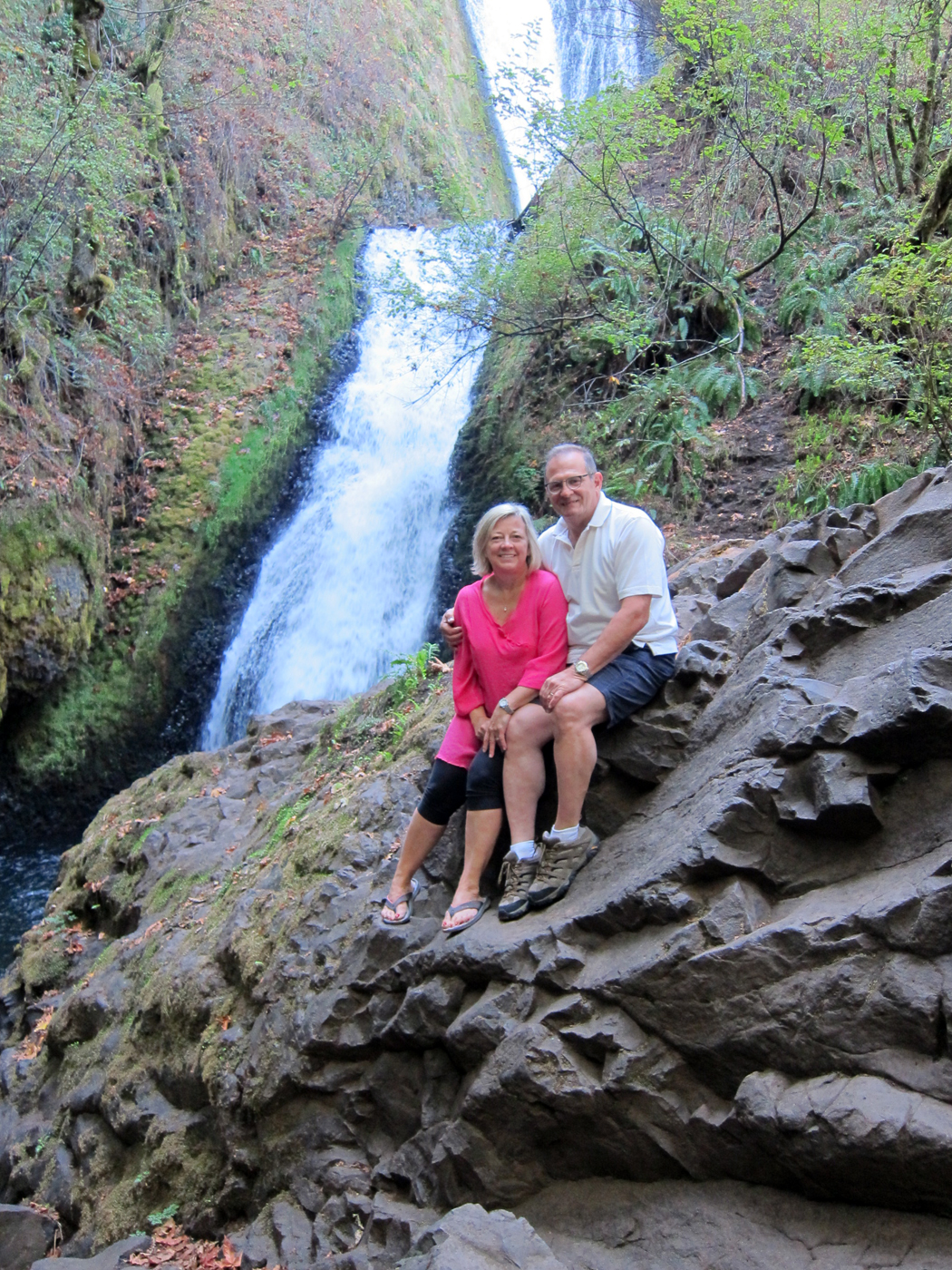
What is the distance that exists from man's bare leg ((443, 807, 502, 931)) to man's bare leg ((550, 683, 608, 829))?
38 centimetres

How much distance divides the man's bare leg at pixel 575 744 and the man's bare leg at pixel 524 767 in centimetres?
13

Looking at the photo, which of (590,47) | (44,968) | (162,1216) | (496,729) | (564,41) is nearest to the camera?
(496,729)

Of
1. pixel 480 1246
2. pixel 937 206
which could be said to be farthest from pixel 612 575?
pixel 937 206

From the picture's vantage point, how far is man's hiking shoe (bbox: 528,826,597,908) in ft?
13.2

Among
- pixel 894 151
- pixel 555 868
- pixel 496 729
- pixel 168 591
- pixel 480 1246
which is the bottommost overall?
pixel 480 1246

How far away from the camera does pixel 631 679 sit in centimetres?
423

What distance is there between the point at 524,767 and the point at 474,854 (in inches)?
19.0

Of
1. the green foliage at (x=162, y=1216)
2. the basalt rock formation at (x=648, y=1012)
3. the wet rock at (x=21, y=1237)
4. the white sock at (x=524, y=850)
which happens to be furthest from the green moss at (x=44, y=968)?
the white sock at (x=524, y=850)

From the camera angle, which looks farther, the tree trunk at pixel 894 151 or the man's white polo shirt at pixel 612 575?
the tree trunk at pixel 894 151

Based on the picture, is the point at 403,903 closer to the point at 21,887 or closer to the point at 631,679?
the point at 631,679

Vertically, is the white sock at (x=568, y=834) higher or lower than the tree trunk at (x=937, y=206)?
lower

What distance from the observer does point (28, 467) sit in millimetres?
11938

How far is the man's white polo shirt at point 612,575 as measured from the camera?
4168mm

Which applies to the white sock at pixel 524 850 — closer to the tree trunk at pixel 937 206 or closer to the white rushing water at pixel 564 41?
the tree trunk at pixel 937 206
